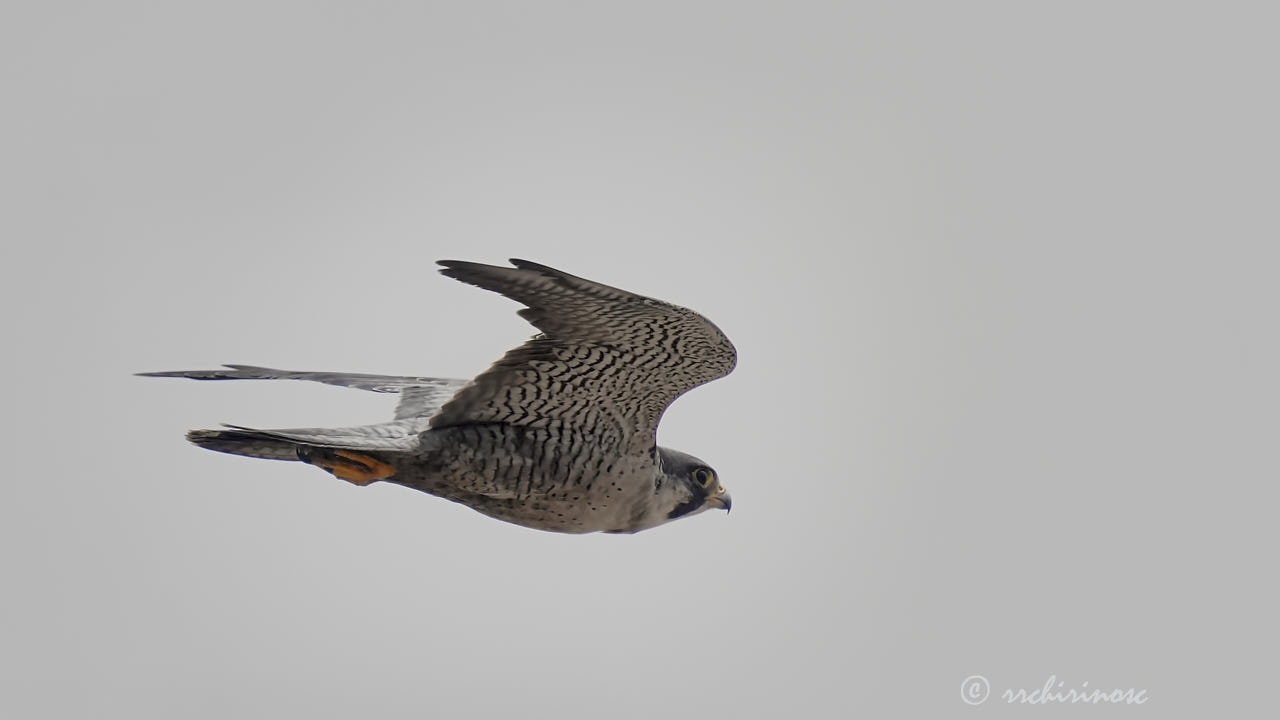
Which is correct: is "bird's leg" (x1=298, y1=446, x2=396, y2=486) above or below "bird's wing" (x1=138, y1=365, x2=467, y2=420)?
below

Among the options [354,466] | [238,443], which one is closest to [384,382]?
[354,466]

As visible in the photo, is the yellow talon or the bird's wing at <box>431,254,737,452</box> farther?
the yellow talon

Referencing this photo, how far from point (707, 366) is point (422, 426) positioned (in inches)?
73.1

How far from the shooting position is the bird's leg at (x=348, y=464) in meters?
8.06

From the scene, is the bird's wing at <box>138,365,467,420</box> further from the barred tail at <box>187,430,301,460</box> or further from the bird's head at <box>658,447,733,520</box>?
the bird's head at <box>658,447,733,520</box>

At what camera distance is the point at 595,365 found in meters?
8.19

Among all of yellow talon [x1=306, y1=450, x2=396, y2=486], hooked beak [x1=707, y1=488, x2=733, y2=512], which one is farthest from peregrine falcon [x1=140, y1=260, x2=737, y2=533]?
hooked beak [x1=707, y1=488, x2=733, y2=512]

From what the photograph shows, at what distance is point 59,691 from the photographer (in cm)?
3064

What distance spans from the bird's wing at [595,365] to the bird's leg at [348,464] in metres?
0.46

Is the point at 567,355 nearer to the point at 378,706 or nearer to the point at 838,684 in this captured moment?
the point at 838,684

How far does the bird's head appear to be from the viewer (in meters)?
9.34

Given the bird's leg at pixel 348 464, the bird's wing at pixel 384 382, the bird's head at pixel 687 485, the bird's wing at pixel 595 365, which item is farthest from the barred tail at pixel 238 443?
the bird's head at pixel 687 485

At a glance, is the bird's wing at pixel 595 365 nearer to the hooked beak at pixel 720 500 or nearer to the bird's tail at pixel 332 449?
the bird's tail at pixel 332 449

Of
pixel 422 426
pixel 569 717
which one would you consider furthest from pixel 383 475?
pixel 569 717
